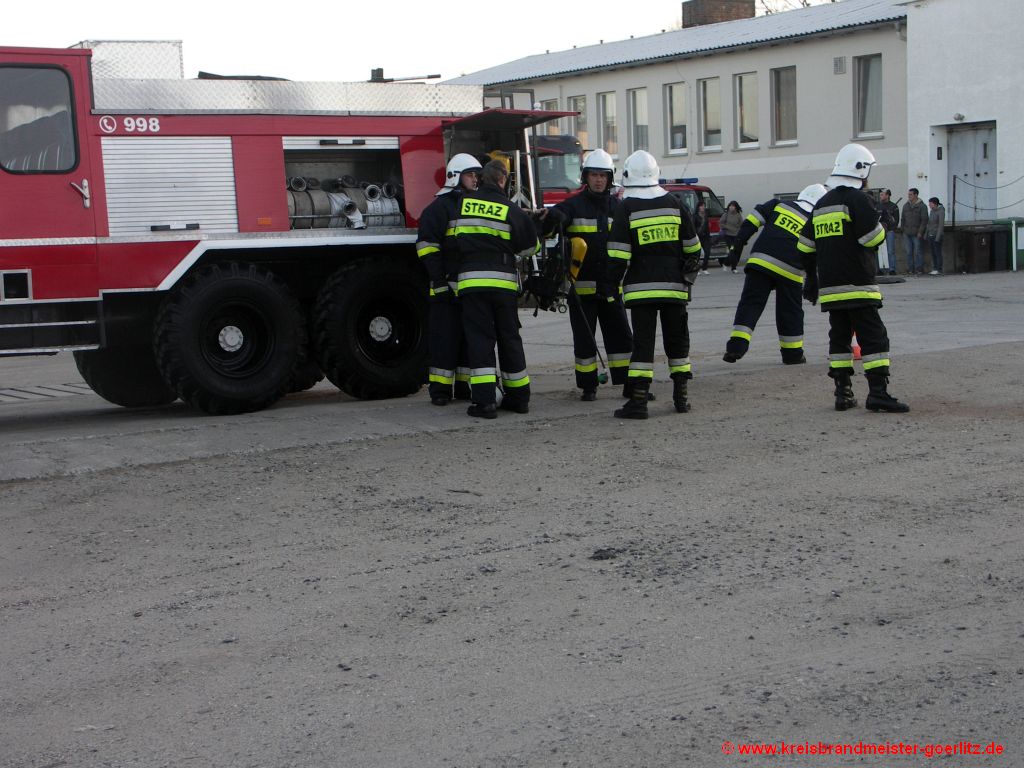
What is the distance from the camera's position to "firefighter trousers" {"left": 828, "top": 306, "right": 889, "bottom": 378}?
9.75 meters

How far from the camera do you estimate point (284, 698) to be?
14.9ft

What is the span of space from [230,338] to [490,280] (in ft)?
6.58

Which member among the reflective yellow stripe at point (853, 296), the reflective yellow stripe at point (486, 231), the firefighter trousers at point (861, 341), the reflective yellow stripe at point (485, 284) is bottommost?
the firefighter trousers at point (861, 341)

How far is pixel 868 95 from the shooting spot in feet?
111

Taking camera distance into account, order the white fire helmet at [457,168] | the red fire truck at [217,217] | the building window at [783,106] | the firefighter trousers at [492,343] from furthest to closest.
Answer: the building window at [783,106], the white fire helmet at [457,168], the firefighter trousers at [492,343], the red fire truck at [217,217]

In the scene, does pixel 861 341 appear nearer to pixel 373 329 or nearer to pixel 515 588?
pixel 373 329

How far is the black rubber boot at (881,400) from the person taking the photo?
965 cm

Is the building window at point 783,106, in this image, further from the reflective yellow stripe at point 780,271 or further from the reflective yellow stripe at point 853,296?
the reflective yellow stripe at point 853,296

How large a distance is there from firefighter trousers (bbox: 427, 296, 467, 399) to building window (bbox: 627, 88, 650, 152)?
30.2m

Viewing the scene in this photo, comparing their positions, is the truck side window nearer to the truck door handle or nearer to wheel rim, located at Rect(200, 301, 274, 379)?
the truck door handle

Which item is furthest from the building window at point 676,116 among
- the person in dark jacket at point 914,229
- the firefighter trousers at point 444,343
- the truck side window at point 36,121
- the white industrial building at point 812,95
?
the truck side window at point 36,121

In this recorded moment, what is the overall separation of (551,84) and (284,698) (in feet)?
129

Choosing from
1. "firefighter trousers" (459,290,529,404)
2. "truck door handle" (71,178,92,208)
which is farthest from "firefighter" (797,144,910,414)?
"truck door handle" (71,178,92,208)

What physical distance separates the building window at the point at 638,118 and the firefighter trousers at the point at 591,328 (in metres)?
29.6
